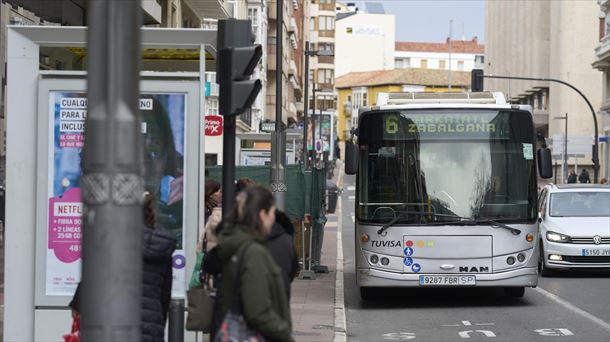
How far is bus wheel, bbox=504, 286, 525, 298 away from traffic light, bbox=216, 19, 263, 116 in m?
10.4

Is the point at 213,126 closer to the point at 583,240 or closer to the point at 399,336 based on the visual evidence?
the point at 583,240

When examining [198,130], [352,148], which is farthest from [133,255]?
[352,148]

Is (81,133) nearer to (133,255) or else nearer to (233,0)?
(133,255)

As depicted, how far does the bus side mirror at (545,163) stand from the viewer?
1767 centimetres

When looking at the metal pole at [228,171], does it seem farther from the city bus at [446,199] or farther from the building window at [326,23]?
the building window at [326,23]

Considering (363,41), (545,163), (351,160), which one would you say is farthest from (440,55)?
(351,160)

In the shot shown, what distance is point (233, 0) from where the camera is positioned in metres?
52.8

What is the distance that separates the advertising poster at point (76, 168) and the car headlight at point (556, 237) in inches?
531

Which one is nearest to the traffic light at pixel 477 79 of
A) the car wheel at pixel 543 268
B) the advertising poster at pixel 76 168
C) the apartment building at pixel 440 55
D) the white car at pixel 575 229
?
the white car at pixel 575 229

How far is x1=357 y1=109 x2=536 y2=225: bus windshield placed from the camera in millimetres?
17859

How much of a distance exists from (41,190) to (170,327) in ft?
8.01

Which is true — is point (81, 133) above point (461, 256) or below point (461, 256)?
above

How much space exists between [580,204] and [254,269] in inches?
734

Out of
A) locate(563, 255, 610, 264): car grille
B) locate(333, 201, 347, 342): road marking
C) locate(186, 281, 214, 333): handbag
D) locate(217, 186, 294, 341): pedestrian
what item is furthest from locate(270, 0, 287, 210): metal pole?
locate(217, 186, 294, 341): pedestrian
